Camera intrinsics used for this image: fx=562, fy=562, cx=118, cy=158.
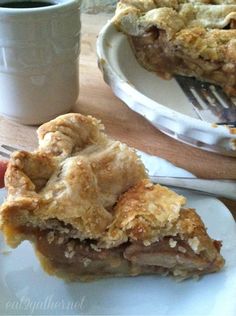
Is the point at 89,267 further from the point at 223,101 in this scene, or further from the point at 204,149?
the point at 223,101

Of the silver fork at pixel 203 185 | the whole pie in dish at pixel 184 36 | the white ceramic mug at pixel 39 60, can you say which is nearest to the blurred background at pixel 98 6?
the whole pie in dish at pixel 184 36

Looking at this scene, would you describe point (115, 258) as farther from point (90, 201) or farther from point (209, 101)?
point (209, 101)

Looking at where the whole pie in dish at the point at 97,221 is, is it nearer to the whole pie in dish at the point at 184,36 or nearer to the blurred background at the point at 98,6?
the whole pie in dish at the point at 184,36

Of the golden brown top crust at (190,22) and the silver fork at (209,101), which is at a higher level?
the golden brown top crust at (190,22)

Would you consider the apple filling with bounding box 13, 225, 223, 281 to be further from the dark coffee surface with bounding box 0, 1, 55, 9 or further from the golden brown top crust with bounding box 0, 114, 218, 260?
the dark coffee surface with bounding box 0, 1, 55, 9

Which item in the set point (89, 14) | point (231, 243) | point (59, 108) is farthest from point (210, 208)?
point (89, 14)

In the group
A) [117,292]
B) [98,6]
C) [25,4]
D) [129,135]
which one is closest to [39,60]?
[25,4]

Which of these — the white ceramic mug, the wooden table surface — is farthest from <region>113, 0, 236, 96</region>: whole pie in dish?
the white ceramic mug
